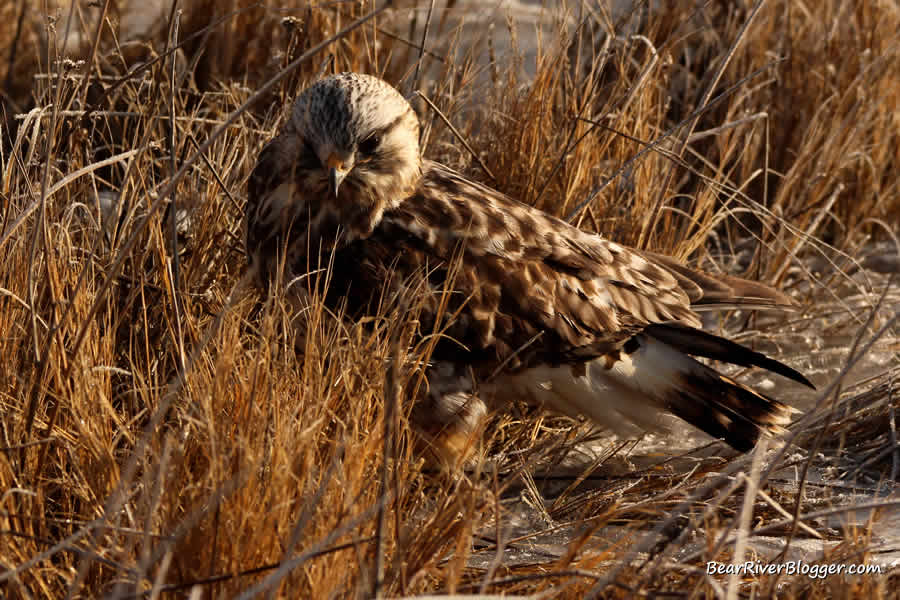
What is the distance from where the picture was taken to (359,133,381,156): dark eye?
253cm

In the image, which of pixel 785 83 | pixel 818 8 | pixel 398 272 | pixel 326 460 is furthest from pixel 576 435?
pixel 818 8

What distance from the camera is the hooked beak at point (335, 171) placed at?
94.2 inches

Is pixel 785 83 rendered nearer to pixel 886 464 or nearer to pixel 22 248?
pixel 886 464

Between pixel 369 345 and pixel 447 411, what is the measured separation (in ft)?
1.56

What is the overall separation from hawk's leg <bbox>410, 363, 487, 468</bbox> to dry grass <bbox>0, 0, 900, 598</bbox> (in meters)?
0.08

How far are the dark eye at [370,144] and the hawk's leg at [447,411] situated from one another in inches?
19.6

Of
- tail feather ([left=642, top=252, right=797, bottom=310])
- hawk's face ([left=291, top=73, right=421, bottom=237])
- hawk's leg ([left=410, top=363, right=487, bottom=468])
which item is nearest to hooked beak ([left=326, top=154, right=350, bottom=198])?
hawk's face ([left=291, top=73, right=421, bottom=237])

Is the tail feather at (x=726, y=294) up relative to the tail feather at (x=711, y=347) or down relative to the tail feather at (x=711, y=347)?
up

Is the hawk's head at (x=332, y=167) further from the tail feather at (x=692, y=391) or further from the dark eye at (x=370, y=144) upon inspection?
the tail feather at (x=692, y=391)

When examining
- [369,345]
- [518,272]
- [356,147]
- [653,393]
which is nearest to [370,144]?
[356,147]

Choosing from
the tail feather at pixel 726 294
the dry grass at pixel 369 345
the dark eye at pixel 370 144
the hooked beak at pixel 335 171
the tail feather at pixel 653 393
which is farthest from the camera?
the tail feather at pixel 726 294

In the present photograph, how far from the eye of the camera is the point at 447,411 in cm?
258

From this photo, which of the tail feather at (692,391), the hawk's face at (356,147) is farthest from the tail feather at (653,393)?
A: the hawk's face at (356,147)

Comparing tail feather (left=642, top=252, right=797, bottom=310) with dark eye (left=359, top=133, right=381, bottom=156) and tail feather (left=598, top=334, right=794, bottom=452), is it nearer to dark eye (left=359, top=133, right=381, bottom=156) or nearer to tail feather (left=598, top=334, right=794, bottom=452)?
tail feather (left=598, top=334, right=794, bottom=452)
